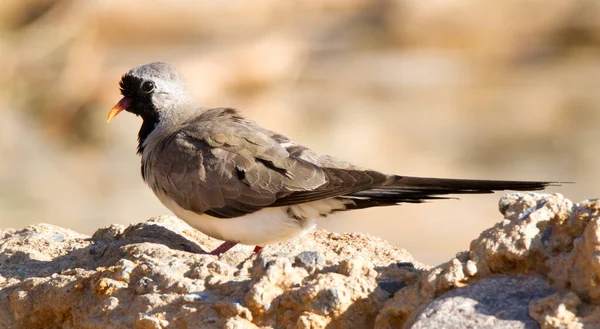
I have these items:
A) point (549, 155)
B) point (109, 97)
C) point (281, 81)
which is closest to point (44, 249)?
point (109, 97)

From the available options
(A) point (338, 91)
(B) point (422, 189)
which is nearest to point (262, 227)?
(B) point (422, 189)

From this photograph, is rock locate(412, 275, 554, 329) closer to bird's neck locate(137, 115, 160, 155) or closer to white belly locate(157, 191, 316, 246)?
white belly locate(157, 191, 316, 246)

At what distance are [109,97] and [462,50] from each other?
10548 mm

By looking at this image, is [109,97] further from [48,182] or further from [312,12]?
[312,12]

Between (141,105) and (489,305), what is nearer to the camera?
(489,305)

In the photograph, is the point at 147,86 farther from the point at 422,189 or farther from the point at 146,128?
the point at 422,189

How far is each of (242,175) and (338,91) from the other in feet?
50.6

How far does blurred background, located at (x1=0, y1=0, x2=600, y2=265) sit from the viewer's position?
1429 cm

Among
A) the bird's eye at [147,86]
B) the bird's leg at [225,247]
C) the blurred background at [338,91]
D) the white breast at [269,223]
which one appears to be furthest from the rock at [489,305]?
the blurred background at [338,91]

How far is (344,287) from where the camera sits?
4207 millimetres

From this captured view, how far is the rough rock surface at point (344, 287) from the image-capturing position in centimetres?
381

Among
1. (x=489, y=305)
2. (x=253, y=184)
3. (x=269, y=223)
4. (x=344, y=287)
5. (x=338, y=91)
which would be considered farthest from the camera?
(x=338, y=91)

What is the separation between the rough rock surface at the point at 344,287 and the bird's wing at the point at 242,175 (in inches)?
30.4

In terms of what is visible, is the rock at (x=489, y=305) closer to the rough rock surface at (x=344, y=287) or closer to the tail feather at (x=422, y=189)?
the rough rock surface at (x=344, y=287)
